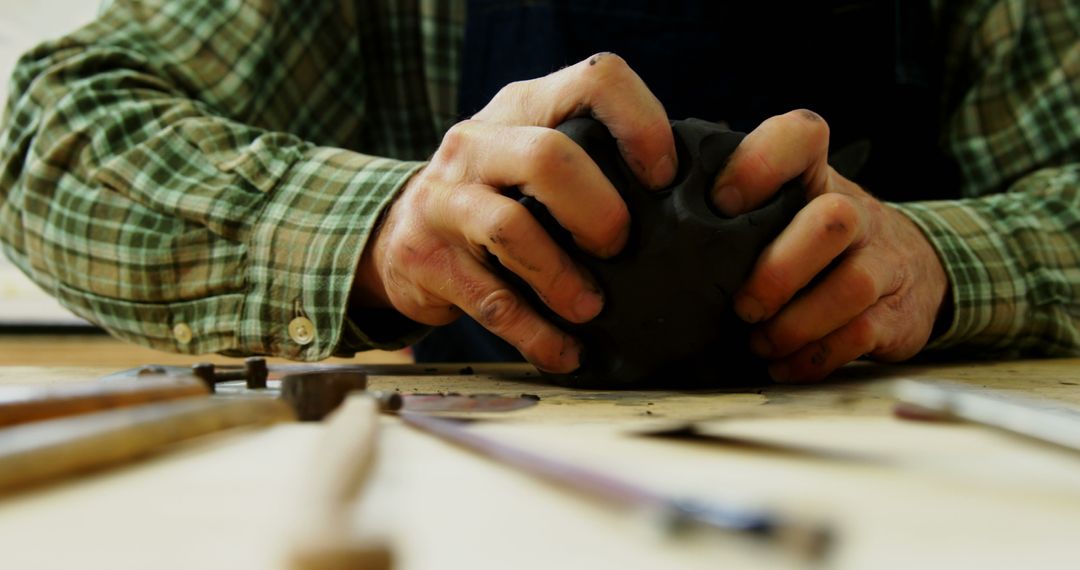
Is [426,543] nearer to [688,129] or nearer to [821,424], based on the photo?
[821,424]

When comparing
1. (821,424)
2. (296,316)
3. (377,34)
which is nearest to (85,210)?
(296,316)

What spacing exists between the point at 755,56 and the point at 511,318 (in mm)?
606

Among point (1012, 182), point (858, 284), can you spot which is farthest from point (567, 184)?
point (1012, 182)

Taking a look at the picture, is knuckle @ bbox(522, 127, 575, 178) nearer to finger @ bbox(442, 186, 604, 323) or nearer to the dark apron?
finger @ bbox(442, 186, 604, 323)

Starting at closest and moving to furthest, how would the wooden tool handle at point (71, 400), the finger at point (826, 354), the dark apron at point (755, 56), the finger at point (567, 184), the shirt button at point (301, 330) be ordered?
the wooden tool handle at point (71, 400), the finger at point (567, 184), the finger at point (826, 354), the shirt button at point (301, 330), the dark apron at point (755, 56)

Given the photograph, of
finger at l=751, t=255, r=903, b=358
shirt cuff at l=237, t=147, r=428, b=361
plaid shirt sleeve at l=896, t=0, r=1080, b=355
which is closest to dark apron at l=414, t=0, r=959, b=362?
plaid shirt sleeve at l=896, t=0, r=1080, b=355

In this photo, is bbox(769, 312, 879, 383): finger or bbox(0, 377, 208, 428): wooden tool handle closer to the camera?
bbox(0, 377, 208, 428): wooden tool handle

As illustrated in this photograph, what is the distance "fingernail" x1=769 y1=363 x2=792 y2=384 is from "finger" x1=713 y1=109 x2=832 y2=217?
14 centimetres

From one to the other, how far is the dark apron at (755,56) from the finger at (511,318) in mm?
464

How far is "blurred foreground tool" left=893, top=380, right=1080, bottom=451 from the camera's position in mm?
342

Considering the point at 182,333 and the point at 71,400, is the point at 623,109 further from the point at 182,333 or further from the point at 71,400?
the point at 182,333

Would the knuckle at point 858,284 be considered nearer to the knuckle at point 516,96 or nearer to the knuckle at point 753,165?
the knuckle at point 753,165

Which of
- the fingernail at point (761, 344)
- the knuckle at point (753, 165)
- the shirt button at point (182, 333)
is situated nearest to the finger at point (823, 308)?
the fingernail at point (761, 344)

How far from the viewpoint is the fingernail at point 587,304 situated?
54 cm
